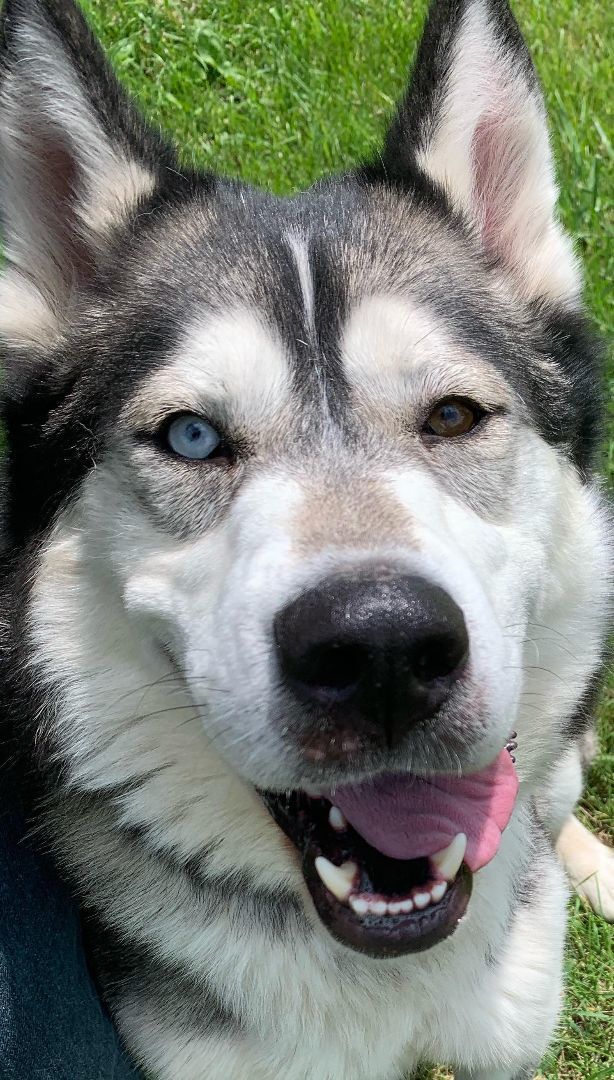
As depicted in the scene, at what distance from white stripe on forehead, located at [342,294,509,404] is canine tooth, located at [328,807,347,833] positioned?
3.09 ft

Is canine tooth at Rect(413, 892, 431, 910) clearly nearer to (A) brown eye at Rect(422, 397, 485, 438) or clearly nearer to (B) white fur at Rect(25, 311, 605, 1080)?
(B) white fur at Rect(25, 311, 605, 1080)

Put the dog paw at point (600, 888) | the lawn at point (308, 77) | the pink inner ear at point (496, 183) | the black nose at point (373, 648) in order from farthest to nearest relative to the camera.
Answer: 1. the lawn at point (308, 77)
2. the dog paw at point (600, 888)
3. the pink inner ear at point (496, 183)
4. the black nose at point (373, 648)

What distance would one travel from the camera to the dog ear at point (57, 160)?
2373 mm

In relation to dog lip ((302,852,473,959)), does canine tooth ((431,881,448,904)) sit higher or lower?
higher

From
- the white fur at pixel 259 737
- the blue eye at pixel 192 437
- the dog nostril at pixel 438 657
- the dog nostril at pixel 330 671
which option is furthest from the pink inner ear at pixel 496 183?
the dog nostril at pixel 330 671

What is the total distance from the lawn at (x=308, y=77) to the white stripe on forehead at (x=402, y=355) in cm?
308

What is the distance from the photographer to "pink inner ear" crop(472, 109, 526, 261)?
2.74 meters

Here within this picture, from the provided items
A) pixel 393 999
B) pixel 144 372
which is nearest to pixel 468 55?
pixel 144 372

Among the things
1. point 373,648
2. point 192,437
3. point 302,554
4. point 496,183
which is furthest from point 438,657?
point 496,183

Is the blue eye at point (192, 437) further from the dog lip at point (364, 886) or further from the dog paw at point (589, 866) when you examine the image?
the dog paw at point (589, 866)

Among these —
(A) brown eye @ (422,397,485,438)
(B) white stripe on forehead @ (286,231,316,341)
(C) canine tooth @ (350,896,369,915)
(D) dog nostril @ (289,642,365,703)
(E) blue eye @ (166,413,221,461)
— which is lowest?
(C) canine tooth @ (350,896,369,915)

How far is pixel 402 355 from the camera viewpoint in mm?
2252

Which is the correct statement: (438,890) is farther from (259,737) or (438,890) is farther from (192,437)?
(192,437)

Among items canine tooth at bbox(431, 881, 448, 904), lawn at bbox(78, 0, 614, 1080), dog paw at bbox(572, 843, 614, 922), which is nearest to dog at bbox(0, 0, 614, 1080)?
canine tooth at bbox(431, 881, 448, 904)
